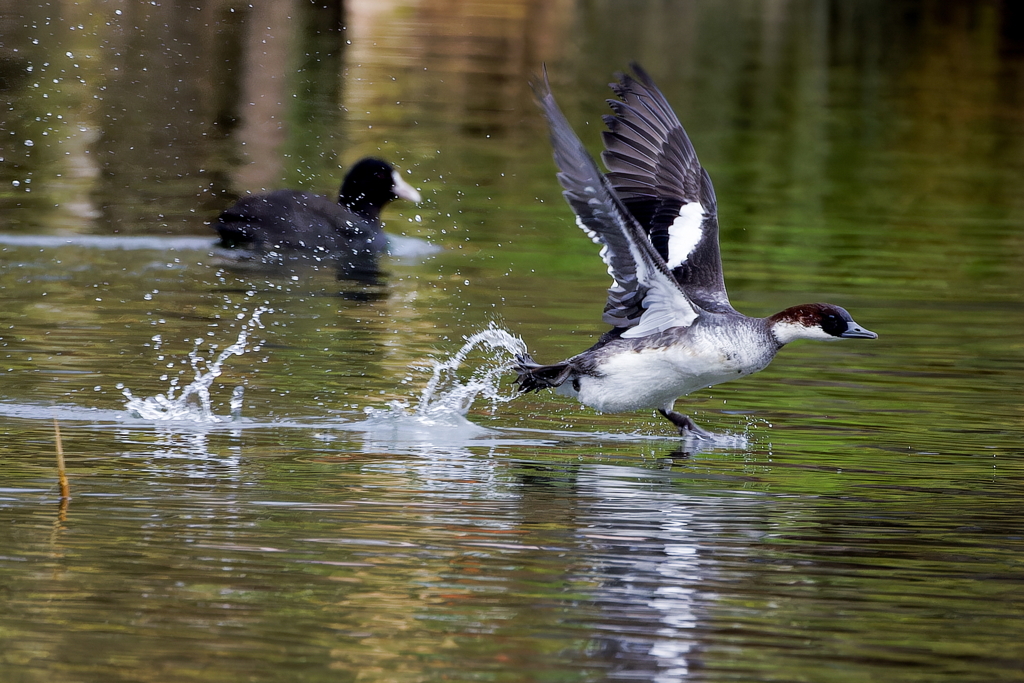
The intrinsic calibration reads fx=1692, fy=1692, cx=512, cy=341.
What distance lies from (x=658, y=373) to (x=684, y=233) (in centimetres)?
100

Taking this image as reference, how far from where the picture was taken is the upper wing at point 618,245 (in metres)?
6.94

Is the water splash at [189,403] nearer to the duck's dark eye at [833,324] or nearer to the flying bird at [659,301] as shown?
the flying bird at [659,301]

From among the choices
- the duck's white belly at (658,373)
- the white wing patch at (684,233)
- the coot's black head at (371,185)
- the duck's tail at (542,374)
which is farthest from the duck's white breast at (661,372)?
the coot's black head at (371,185)

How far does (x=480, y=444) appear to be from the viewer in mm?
8180

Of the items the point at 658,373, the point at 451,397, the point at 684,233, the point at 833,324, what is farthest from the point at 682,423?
the point at 451,397

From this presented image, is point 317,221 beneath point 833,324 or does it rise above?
above

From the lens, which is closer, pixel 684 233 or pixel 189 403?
pixel 189 403

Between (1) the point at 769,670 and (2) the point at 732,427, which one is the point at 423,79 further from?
(1) the point at 769,670

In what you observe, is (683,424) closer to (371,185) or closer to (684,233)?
(684,233)

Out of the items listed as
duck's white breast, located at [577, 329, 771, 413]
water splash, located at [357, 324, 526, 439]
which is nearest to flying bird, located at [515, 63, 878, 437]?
duck's white breast, located at [577, 329, 771, 413]

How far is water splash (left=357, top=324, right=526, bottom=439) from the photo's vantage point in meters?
8.51

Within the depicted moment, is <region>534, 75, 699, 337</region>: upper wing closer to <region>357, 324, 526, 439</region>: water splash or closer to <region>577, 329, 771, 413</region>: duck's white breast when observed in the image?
<region>577, 329, 771, 413</region>: duck's white breast

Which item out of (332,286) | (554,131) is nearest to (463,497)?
(554,131)

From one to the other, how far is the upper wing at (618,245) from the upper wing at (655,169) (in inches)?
27.1
